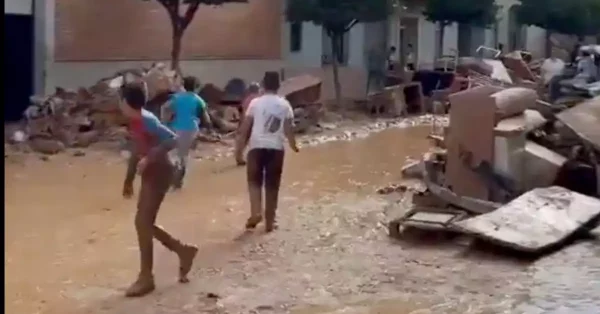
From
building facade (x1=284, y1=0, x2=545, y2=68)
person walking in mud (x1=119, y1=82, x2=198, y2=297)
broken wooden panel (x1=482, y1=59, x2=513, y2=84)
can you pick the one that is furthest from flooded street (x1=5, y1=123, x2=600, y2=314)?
building facade (x1=284, y1=0, x2=545, y2=68)

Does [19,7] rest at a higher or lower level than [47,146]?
higher

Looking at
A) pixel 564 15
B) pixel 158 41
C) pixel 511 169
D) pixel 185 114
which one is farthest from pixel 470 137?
pixel 564 15

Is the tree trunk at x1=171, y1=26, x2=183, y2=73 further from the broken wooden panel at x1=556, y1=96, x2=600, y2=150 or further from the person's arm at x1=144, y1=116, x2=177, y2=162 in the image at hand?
the person's arm at x1=144, y1=116, x2=177, y2=162

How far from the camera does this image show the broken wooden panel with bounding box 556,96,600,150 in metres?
11.0

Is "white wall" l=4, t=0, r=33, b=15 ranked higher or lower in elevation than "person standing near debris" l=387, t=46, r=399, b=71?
higher

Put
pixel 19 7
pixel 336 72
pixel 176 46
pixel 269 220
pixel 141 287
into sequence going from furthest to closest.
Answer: pixel 336 72 < pixel 176 46 < pixel 19 7 < pixel 269 220 < pixel 141 287

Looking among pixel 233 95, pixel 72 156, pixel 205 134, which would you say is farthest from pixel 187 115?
pixel 233 95

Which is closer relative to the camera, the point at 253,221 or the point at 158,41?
the point at 253,221

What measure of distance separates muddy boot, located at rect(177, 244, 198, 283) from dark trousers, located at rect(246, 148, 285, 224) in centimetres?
208

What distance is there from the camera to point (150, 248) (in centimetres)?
738

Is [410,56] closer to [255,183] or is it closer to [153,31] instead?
[153,31]

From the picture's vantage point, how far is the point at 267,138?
9602 mm

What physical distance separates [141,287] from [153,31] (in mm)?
18946

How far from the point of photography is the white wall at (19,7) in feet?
71.0
